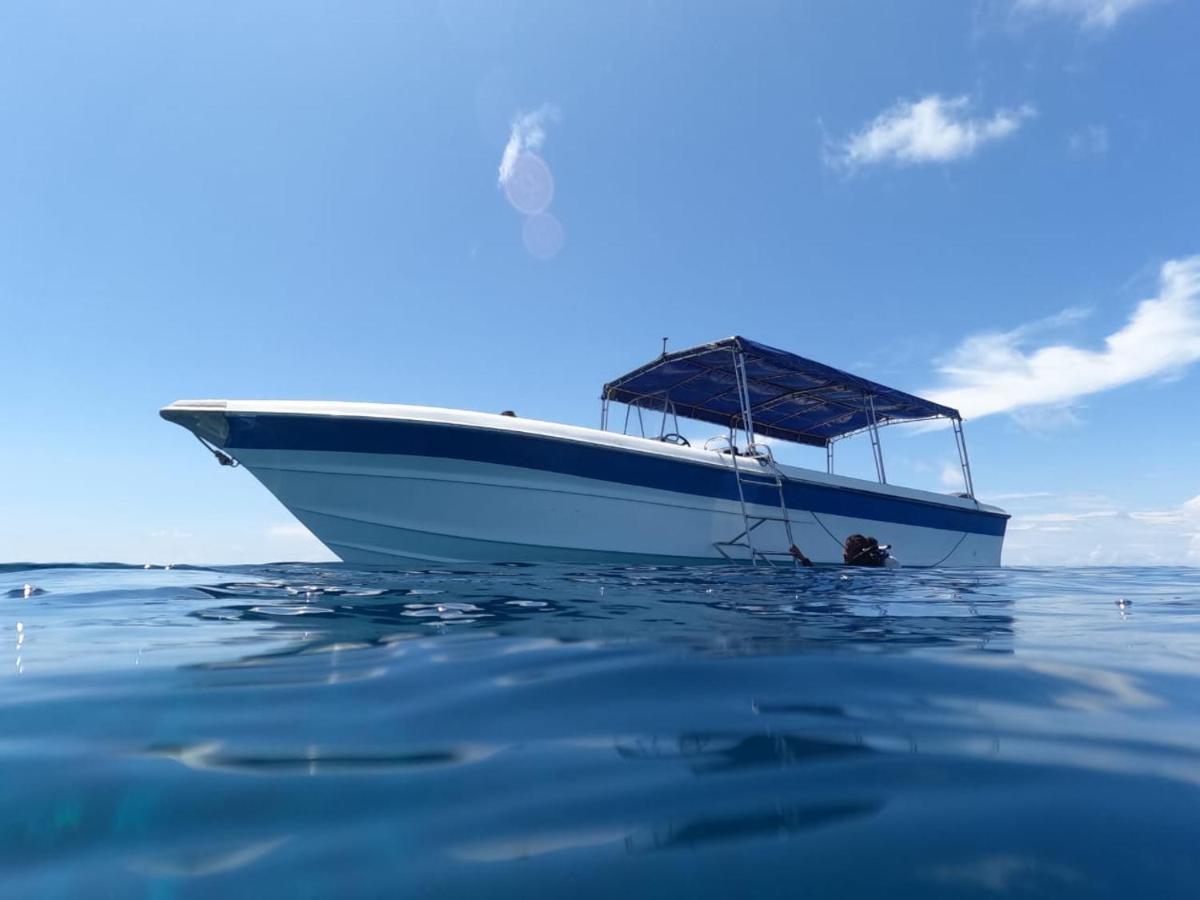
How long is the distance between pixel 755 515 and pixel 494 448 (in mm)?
4946

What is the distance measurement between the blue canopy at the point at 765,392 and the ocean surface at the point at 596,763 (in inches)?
329

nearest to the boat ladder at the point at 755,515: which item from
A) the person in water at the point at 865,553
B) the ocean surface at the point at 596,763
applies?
the person in water at the point at 865,553

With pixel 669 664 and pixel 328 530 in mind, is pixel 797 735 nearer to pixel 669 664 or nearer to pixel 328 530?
pixel 669 664

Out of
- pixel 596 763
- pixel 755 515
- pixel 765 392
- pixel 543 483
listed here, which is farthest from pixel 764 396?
pixel 596 763

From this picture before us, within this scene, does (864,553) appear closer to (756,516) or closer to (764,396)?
(756,516)

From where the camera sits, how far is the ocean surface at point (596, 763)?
1.01 metres

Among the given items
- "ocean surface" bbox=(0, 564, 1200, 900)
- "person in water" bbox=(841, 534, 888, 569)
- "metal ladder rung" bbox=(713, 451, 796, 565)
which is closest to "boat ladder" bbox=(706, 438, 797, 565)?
"metal ladder rung" bbox=(713, 451, 796, 565)

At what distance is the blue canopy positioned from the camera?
11.3 meters

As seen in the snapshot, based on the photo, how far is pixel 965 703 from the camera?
1.98 m

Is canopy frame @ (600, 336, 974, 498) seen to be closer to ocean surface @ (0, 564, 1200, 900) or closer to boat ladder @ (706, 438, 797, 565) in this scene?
boat ladder @ (706, 438, 797, 565)

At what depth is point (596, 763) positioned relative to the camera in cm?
148

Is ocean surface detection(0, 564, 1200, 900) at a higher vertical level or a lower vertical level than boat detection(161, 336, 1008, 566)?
lower

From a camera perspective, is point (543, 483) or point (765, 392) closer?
point (543, 483)

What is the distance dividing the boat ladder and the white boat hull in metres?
0.06
